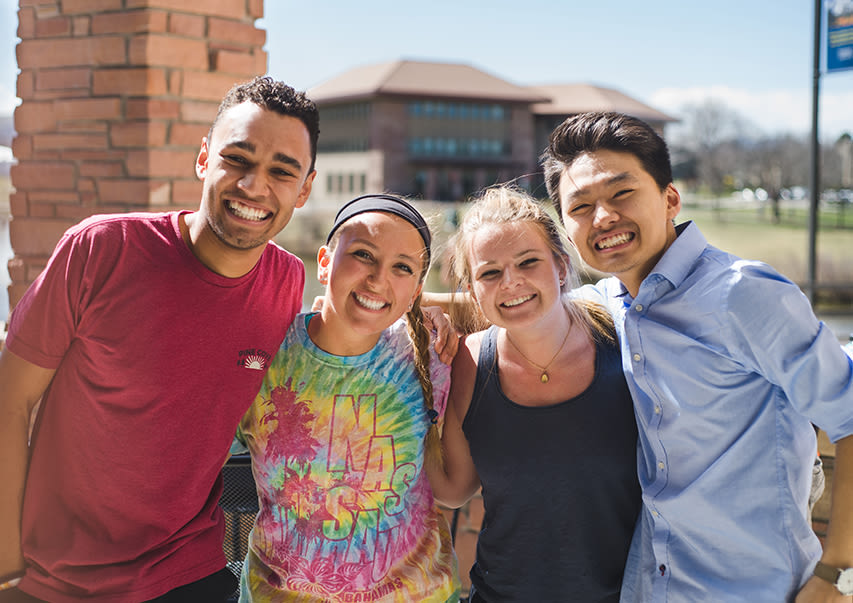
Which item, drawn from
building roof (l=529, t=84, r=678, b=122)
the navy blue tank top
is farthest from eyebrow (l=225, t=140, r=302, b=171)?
building roof (l=529, t=84, r=678, b=122)

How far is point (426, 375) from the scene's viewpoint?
185 cm

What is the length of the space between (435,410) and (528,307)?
0.35m

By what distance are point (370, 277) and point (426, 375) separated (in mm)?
283

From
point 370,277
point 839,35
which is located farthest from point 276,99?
point 839,35

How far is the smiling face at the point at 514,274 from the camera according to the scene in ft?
5.92

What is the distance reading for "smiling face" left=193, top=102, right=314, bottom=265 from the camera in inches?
70.2

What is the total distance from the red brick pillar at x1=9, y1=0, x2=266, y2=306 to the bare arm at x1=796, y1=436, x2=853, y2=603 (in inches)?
91.3

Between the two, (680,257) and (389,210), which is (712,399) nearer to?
(680,257)

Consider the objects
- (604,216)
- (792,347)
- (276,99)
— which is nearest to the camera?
(792,347)

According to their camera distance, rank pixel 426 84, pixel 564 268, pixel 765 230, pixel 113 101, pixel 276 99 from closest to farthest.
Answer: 1. pixel 276 99
2. pixel 564 268
3. pixel 113 101
4. pixel 765 230
5. pixel 426 84

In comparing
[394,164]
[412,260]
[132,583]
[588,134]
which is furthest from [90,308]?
[394,164]

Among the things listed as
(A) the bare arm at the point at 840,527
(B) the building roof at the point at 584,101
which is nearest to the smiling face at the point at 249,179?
(A) the bare arm at the point at 840,527

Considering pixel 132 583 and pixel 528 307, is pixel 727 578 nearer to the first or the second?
pixel 528 307

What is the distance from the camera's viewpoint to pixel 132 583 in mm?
1675
